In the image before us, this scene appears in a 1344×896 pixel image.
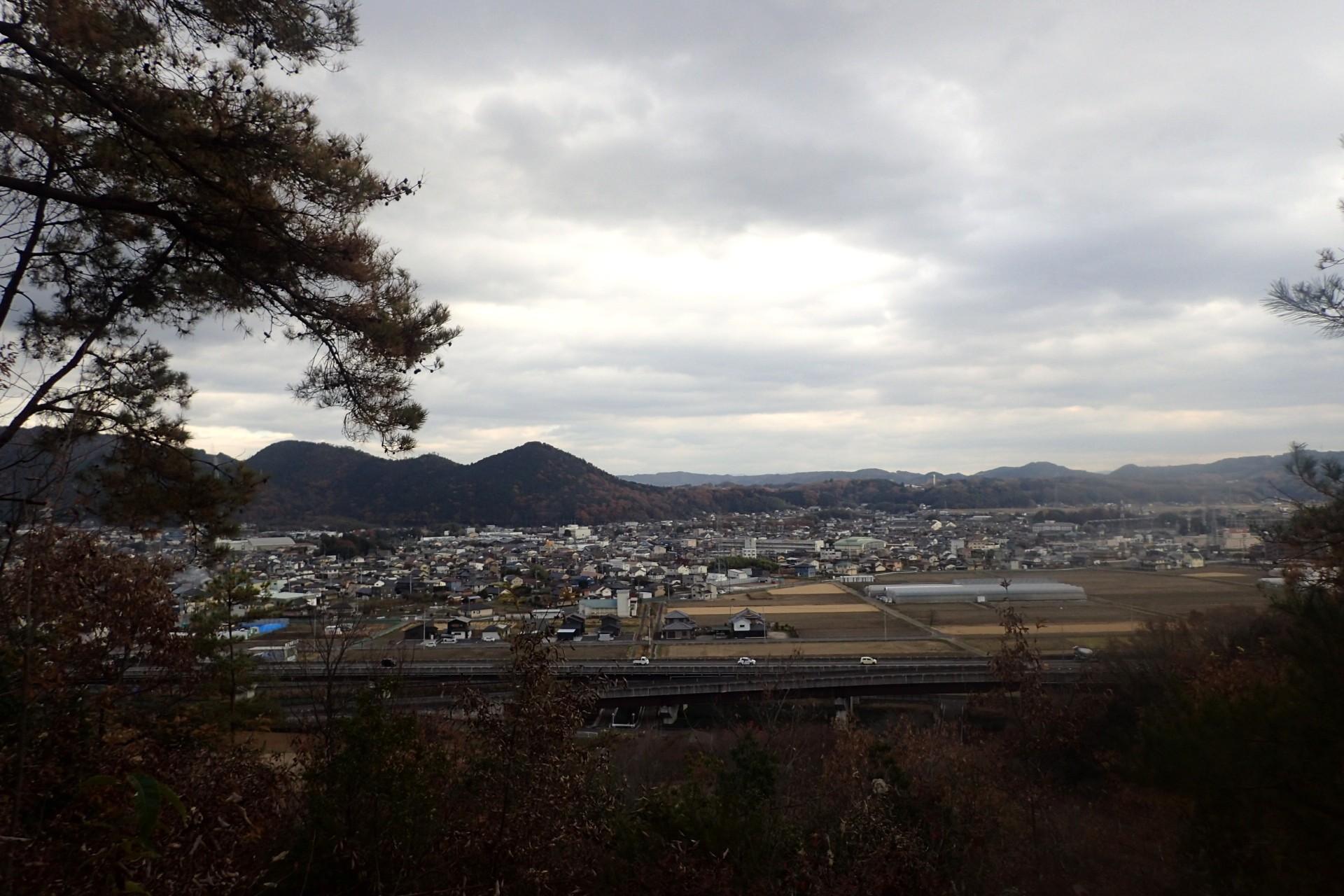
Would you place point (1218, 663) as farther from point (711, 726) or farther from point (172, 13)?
point (172, 13)

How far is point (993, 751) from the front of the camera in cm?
949

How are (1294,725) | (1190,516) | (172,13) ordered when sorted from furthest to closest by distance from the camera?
(1190,516)
(172,13)
(1294,725)

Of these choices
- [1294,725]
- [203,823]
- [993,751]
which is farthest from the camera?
[993,751]

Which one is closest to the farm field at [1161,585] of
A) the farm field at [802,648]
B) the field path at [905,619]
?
the field path at [905,619]

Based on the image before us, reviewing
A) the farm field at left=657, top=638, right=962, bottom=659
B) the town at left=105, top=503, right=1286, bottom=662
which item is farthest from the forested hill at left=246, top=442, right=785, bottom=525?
the farm field at left=657, top=638, right=962, bottom=659

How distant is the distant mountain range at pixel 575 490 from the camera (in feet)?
67.3

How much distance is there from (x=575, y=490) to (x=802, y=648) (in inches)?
1327

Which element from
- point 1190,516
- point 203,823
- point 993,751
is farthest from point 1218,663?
point 1190,516

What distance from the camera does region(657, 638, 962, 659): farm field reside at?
17.2 metres

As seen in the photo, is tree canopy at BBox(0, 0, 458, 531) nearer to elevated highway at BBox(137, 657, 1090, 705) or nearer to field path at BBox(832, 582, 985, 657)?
elevated highway at BBox(137, 657, 1090, 705)

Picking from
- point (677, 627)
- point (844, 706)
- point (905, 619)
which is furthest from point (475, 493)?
point (844, 706)

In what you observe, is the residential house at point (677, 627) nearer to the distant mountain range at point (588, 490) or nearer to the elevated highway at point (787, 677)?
the elevated highway at point (787, 677)

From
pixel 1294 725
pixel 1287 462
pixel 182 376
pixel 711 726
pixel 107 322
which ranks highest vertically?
pixel 107 322

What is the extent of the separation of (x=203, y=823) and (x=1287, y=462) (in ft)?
20.3
